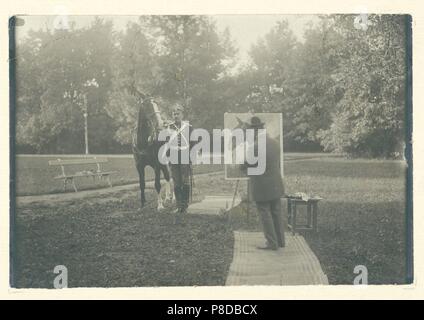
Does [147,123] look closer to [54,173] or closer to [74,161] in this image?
[74,161]

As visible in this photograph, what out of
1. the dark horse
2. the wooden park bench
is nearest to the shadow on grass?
the dark horse

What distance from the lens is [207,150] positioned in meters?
7.55

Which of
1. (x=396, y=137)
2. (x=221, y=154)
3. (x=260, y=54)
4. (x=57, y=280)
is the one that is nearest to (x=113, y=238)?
(x=57, y=280)

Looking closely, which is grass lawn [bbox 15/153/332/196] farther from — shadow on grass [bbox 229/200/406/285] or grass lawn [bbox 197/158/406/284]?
shadow on grass [bbox 229/200/406/285]

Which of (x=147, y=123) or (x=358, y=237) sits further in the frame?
(x=147, y=123)

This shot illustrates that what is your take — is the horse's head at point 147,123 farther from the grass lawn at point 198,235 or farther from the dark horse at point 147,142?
the grass lawn at point 198,235

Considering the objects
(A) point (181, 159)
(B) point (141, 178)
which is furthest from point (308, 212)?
(B) point (141, 178)

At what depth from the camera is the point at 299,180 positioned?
754cm

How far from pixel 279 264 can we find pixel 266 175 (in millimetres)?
1268

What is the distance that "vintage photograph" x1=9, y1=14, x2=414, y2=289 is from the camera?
23.9 feet

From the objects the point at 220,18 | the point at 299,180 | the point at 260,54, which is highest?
the point at 220,18

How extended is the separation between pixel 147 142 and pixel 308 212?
2.57 meters

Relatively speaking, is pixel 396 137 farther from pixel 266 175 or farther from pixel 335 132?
pixel 266 175
